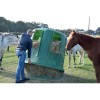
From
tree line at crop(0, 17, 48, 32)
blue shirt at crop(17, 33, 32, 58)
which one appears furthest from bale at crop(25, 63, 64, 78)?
tree line at crop(0, 17, 48, 32)

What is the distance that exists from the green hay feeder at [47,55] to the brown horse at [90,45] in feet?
7.59

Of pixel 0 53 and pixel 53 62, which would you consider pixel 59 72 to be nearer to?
pixel 53 62

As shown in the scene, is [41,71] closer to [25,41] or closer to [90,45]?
[25,41]

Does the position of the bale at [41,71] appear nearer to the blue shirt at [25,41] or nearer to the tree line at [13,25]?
the blue shirt at [25,41]

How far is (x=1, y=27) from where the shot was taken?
131 ft

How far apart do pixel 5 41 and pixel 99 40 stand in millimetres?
7082

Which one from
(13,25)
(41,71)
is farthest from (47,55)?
(13,25)

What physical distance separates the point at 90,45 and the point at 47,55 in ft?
8.61

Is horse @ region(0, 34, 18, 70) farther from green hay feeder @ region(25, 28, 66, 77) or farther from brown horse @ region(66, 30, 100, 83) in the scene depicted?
brown horse @ region(66, 30, 100, 83)

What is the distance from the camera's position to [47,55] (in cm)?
1110

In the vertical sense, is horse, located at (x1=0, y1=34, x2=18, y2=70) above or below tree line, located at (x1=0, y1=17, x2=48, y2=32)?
below

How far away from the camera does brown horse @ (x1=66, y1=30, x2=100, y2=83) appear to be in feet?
28.7

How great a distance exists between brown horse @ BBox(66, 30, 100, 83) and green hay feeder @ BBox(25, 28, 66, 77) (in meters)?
2.31

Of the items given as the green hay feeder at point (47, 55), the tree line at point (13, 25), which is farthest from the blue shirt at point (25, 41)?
the tree line at point (13, 25)
